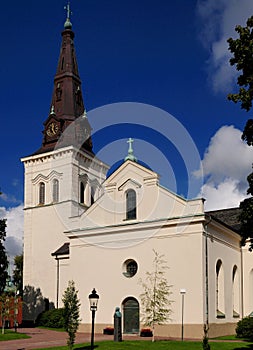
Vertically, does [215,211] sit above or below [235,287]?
above

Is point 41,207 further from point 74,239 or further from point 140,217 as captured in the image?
point 140,217

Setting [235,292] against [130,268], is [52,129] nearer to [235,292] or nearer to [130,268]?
[130,268]

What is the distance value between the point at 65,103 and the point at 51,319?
1011 inches

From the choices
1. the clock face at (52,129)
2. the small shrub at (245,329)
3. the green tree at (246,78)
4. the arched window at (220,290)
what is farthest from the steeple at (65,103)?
the green tree at (246,78)

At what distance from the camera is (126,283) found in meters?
35.0

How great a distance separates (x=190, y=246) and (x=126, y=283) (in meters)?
5.66

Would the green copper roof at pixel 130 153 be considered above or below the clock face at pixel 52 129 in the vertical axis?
below

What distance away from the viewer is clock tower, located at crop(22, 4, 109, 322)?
52.8 metres

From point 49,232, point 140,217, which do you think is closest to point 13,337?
point 140,217

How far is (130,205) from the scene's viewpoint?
36.7 meters

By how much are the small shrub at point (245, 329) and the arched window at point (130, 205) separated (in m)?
10.8

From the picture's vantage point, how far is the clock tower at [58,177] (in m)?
52.8

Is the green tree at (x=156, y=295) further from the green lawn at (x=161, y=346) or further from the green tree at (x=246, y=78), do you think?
the green tree at (x=246, y=78)

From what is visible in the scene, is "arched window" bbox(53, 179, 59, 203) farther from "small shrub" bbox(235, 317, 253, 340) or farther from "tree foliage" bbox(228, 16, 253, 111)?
"tree foliage" bbox(228, 16, 253, 111)
